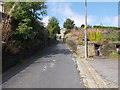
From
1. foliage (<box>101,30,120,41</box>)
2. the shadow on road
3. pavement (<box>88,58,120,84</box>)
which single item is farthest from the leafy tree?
foliage (<box>101,30,120,41</box>)

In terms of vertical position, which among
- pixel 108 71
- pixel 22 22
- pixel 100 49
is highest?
pixel 22 22

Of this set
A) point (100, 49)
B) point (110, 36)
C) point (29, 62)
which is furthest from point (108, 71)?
point (110, 36)

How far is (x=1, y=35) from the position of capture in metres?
9.63

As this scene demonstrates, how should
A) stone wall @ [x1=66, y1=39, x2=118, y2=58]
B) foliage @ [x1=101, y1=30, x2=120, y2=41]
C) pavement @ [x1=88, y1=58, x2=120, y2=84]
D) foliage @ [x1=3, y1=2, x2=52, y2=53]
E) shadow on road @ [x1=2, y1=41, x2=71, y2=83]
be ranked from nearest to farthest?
pavement @ [x1=88, y1=58, x2=120, y2=84] → shadow on road @ [x1=2, y1=41, x2=71, y2=83] → foliage @ [x1=3, y1=2, x2=52, y2=53] → stone wall @ [x1=66, y1=39, x2=118, y2=58] → foliage @ [x1=101, y1=30, x2=120, y2=41]

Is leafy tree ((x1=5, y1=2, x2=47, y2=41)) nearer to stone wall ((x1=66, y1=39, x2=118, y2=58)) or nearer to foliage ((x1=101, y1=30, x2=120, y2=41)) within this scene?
stone wall ((x1=66, y1=39, x2=118, y2=58))

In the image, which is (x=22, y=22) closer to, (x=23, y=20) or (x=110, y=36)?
(x=23, y=20)

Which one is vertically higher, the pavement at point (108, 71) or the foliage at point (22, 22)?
the foliage at point (22, 22)

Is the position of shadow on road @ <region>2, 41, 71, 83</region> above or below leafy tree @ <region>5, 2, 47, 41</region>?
below

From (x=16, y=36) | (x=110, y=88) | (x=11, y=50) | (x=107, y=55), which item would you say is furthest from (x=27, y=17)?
(x=110, y=88)

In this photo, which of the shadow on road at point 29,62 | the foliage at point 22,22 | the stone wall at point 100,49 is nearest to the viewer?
the shadow on road at point 29,62

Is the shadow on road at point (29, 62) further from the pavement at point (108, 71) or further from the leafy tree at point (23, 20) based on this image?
the pavement at point (108, 71)

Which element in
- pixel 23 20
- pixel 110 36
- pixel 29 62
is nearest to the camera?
pixel 29 62

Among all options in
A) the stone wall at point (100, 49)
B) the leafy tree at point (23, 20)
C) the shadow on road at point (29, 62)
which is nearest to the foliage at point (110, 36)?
the stone wall at point (100, 49)

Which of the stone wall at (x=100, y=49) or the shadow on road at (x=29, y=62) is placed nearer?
the shadow on road at (x=29, y=62)
